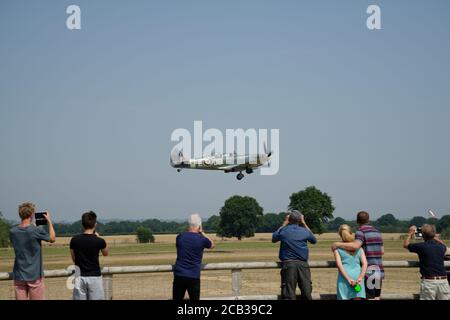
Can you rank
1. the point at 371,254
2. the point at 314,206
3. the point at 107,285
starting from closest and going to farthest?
the point at 371,254, the point at 107,285, the point at 314,206

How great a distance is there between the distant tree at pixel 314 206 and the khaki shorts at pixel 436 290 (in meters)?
103

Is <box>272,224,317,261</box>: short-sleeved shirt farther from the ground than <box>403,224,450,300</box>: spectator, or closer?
farther from the ground

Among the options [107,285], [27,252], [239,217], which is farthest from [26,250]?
[239,217]

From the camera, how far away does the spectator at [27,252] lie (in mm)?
9312

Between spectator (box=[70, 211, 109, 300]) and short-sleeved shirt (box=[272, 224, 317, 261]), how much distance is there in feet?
9.89

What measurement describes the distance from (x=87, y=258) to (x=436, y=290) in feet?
18.8

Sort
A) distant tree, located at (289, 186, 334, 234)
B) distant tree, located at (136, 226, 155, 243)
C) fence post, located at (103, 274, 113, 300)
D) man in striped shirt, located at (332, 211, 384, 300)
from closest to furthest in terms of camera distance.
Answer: man in striped shirt, located at (332, 211, 384, 300), fence post, located at (103, 274, 113, 300), distant tree, located at (136, 226, 155, 243), distant tree, located at (289, 186, 334, 234)

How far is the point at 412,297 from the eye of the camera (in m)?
11.4

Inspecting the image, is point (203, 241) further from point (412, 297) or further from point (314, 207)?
point (314, 207)

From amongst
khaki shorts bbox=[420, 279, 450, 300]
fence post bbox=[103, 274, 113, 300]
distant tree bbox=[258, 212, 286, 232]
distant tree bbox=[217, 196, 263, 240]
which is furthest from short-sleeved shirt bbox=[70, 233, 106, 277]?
distant tree bbox=[258, 212, 286, 232]

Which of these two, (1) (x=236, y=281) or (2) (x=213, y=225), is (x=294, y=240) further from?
(2) (x=213, y=225)

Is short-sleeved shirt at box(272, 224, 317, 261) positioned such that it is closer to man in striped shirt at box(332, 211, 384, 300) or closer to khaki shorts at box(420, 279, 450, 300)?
man in striped shirt at box(332, 211, 384, 300)

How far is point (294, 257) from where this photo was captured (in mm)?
10625

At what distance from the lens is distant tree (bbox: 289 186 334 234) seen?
115 meters
